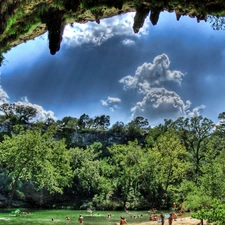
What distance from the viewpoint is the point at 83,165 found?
2085 inches

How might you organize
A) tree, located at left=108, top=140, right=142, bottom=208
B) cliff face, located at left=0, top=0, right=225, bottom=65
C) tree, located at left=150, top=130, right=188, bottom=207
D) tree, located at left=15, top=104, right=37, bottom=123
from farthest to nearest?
tree, located at left=15, top=104, right=37, bottom=123
tree, located at left=108, top=140, right=142, bottom=208
tree, located at left=150, top=130, right=188, bottom=207
cliff face, located at left=0, top=0, right=225, bottom=65

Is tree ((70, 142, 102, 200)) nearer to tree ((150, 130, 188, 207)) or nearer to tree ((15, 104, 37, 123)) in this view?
tree ((150, 130, 188, 207))

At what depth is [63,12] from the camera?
1166cm

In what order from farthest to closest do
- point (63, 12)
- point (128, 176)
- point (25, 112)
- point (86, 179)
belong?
point (25, 112), point (86, 179), point (128, 176), point (63, 12)

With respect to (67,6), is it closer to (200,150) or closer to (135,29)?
(135,29)

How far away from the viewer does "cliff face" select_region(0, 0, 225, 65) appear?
10.4 metres

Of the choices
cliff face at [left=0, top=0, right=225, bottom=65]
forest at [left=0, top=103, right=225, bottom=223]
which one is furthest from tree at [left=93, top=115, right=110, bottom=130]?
cliff face at [left=0, top=0, right=225, bottom=65]

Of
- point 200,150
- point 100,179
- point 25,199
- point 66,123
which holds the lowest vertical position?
point 25,199

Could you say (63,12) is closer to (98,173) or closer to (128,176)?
(128,176)

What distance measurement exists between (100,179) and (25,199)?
12.3 m

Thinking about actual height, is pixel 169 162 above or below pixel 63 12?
below

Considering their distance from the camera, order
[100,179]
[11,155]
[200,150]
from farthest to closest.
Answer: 1. [200,150]
2. [100,179]
3. [11,155]

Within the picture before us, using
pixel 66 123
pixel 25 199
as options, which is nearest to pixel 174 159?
pixel 25 199

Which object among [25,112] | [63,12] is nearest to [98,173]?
[25,112]
